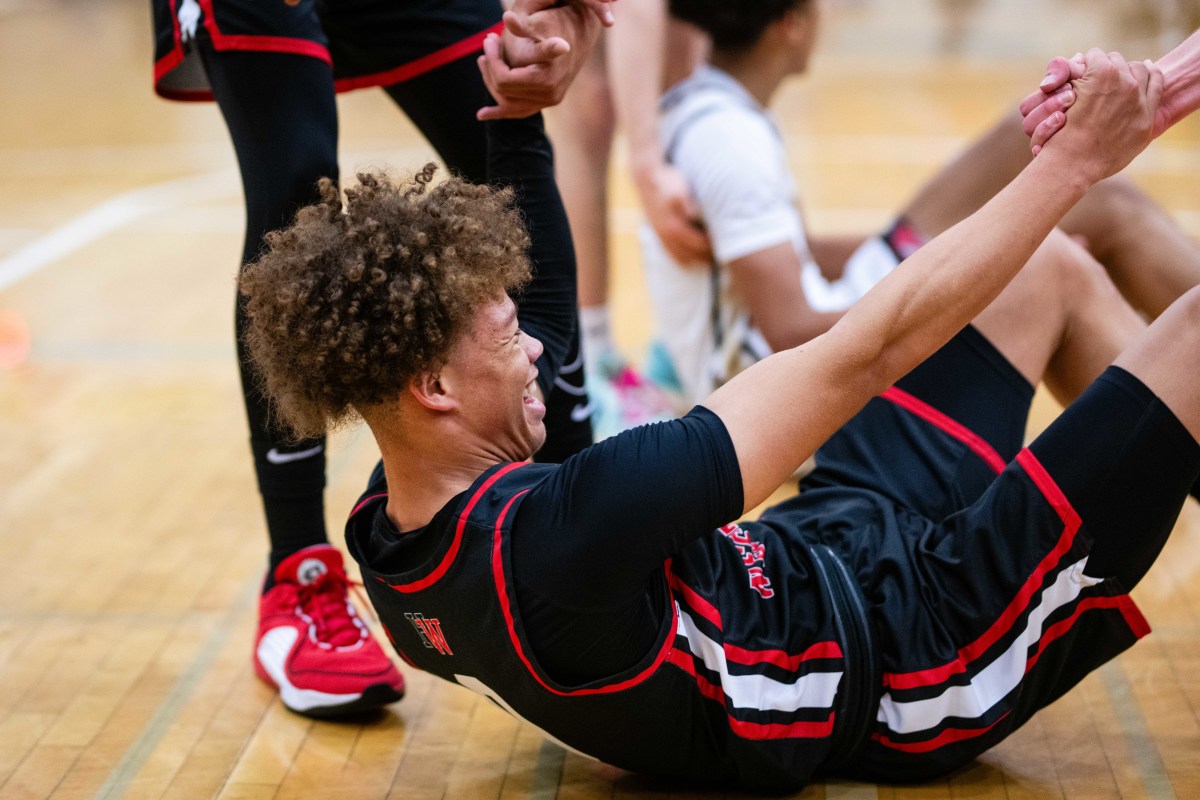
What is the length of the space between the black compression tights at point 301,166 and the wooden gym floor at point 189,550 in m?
0.24

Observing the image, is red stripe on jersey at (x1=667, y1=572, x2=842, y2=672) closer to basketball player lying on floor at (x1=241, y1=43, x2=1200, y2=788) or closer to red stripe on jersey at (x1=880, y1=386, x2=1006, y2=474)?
basketball player lying on floor at (x1=241, y1=43, x2=1200, y2=788)

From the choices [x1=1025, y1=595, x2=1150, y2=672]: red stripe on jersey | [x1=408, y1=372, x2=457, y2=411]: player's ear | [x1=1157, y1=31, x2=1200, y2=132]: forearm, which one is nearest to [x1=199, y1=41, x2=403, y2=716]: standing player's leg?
[x1=408, y1=372, x2=457, y2=411]: player's ear

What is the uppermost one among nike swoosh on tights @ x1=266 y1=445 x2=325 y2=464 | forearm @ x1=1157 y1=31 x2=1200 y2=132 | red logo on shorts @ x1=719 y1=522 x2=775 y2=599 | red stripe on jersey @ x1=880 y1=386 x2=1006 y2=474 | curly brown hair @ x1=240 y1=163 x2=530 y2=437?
forearm @ x1=1157 y1=31 x2=1200 y2=132

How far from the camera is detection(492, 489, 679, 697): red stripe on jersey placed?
121 cm

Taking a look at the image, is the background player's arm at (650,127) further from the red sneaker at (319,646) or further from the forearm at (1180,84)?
the forearm at (1180,84)

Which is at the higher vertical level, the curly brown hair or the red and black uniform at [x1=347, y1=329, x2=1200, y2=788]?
the curly brown hair

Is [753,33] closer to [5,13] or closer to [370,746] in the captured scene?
[370,746]

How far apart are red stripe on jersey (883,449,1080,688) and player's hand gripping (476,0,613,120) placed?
2.01 ft

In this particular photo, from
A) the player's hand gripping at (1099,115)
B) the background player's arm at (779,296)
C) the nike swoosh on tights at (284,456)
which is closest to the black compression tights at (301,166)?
the nike swoosh on tights at (284,456)

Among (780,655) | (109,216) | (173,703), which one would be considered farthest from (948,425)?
(109,216)

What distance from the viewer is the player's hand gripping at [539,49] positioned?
1431 mm

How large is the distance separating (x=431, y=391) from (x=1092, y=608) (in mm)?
665

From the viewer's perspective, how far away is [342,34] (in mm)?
1724

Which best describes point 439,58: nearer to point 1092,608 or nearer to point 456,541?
point 456,541
